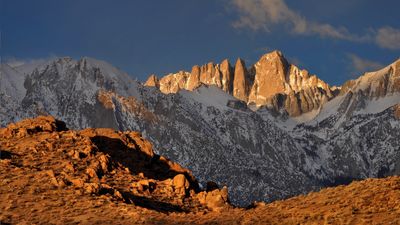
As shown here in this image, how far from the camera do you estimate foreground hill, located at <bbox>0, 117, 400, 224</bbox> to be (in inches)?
1810

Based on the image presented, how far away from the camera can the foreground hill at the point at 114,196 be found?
→ 46.0m

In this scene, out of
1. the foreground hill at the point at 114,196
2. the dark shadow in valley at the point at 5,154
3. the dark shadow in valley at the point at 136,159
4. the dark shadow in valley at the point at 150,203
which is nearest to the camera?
the foreground hill at the point at 114,196

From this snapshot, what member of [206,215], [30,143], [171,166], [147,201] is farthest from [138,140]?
[206,215]

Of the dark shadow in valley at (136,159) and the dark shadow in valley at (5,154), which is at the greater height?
the dark shadow in valley at (136,159)

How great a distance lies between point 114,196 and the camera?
5181 cm

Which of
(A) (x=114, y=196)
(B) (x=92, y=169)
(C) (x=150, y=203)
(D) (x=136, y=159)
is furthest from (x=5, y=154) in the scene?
(D) (x=136, y=159)

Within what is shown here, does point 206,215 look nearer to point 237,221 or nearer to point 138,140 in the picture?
point 237,221

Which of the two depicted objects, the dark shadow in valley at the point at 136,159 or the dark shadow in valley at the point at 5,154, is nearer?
the dark shadow in valley at the point at 5,154

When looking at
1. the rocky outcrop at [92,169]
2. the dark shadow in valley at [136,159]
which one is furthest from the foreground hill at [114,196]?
the dark shadow in valley at [136,159]

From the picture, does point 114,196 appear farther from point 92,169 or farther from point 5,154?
point 5,154

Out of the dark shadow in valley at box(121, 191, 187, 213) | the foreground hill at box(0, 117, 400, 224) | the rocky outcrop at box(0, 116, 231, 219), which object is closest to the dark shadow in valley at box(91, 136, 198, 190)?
the rocky outcrop at box(0, 116, 231, 219)

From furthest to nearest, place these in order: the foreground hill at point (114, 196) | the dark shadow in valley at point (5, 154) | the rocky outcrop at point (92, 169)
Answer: the dark shadow in valley at point (5, 154) → the rocky outcrop at point (92, 169) → the foreground hill at point (114, 196)

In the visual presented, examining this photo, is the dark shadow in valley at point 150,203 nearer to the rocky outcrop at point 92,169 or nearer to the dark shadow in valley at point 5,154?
the rocky outcrop at point 92,169

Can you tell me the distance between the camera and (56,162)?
193 feet
